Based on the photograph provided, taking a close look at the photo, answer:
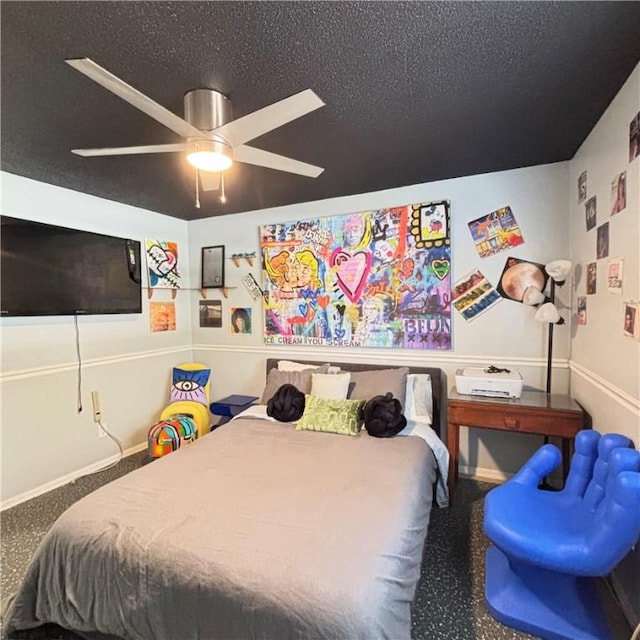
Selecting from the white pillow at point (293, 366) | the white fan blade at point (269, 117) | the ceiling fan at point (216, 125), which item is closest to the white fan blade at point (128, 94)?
the ceiling fan at point (216, 125)

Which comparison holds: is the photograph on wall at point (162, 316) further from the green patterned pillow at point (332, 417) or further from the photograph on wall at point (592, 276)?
the photograph on wall at point (592, 276)

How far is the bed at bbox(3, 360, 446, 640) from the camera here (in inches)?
47.0

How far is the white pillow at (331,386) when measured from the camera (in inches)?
111

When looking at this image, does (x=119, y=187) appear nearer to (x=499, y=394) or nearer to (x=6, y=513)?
(x=6, y=513)

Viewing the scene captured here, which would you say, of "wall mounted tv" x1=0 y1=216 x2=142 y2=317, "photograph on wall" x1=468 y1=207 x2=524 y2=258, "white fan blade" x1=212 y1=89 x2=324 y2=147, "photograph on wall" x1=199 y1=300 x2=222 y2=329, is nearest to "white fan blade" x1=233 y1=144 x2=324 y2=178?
"white fan blade" x1=212 y1=89 x2=324 y2=147

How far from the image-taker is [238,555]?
52.7 inches

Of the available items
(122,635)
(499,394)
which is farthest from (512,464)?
(122,635)

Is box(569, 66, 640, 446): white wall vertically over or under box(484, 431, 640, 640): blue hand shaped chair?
over

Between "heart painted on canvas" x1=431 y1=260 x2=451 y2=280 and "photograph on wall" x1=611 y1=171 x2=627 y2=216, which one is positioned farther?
"heart painted on canvas" x1=431 y1=260 x2=451 y2=280

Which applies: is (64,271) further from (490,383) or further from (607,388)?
(607,388)

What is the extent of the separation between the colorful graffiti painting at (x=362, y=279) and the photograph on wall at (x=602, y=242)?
42.2 inches

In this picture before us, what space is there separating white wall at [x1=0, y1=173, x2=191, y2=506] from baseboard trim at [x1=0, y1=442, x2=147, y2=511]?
0.04 ft

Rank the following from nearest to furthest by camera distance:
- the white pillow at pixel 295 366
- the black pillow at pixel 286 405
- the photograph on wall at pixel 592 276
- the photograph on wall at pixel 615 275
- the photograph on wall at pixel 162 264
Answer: the photograph on wall at pixel 615 275 < the photograph on wall at pixel 592 276 < the black pillow at pixel 286 405 < the white pillow at pixel 295 366 < the photograph on wall at pixel 162 264

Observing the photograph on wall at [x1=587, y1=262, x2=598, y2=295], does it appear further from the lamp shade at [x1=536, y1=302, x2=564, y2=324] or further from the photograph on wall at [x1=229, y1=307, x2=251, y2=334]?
the photograph on wall at [x1=229, y1=307, x2=251, y2=334]
